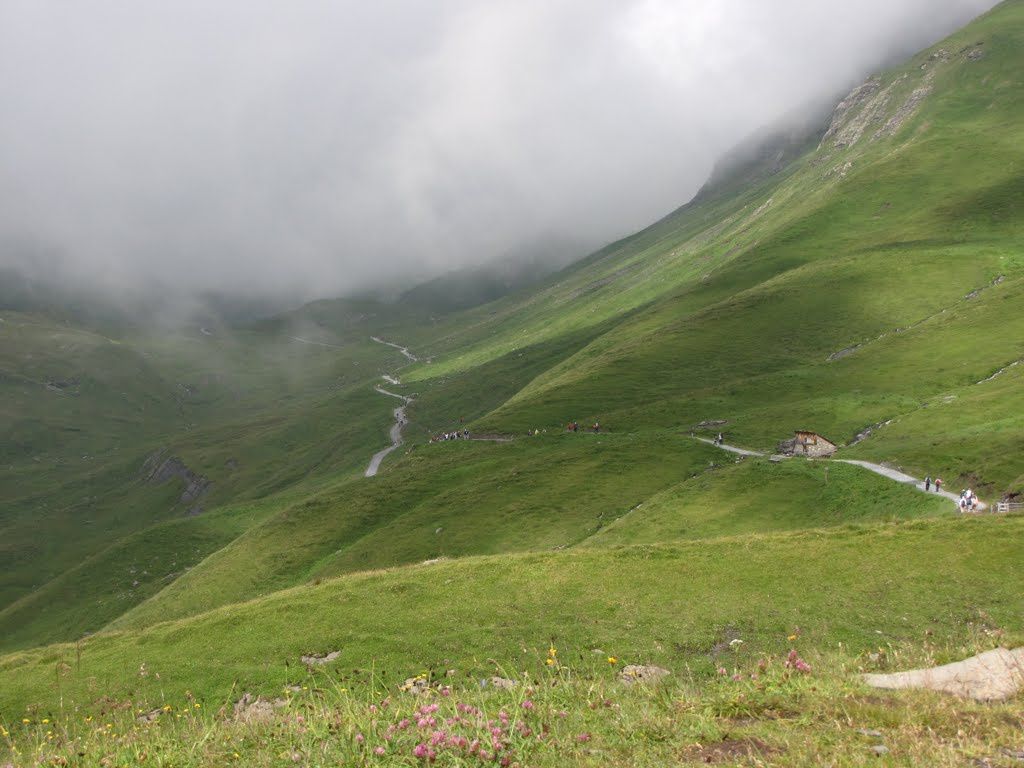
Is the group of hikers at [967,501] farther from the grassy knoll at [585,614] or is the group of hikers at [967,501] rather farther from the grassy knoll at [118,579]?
the grassy knoll at [118,579]

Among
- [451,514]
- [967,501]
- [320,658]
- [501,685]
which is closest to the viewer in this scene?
[501,685]

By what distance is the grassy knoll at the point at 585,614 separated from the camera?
82.5 feet

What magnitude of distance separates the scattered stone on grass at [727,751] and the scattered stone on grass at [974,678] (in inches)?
122

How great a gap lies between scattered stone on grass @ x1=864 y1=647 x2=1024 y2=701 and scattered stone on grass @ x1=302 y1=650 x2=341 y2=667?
23.1 metres

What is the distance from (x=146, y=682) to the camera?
2828 centimetres

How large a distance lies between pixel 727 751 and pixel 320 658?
24092 millimetres

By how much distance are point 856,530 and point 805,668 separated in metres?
27.0

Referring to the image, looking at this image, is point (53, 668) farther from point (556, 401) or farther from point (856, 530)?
point (556, 401)

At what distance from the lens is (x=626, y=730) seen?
8.66m

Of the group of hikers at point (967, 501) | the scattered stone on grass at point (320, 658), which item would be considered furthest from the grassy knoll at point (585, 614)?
the group of hikers at point (967, 501)

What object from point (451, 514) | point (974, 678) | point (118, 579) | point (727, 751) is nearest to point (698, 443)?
point (451, 514)

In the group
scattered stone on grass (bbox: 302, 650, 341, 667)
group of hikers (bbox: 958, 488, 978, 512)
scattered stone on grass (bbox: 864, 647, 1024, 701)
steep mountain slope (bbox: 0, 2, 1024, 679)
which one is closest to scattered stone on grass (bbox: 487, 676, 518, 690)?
scattered stone on grass (bbox: 864, 647, 1024, 701)

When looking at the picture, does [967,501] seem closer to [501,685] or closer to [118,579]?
[501,685]

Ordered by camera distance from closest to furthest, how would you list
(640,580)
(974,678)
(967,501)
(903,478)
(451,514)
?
(974,678)
(640,580)
(967,501)
(903,478)
(451,514)
